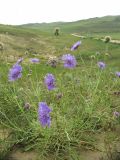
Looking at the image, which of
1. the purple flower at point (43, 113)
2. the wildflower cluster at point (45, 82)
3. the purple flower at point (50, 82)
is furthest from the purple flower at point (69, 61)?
the purple flower at point (43, 113)

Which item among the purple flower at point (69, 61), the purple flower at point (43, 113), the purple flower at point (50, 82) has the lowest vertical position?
the purple flower at point (43, 113)

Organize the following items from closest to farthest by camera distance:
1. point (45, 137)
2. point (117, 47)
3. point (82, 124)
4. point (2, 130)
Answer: point (45, 137), point (82, 124), point (2, 130), point (117, 47)

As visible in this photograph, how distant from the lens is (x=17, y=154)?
172 inches

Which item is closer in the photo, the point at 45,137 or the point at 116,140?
the point at 45,137

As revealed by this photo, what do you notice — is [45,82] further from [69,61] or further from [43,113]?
[43,113]

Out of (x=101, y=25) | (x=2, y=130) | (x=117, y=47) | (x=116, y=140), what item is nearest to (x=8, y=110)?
(x=2, y=130)

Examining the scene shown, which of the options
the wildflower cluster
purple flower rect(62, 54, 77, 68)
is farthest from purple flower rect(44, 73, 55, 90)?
purple flower rect(62, 54, 77, 68)

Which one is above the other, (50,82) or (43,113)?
(50,82)

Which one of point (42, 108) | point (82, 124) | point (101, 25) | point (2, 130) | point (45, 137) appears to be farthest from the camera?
point (101, 25)

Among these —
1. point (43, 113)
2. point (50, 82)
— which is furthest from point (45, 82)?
point (43, 113)

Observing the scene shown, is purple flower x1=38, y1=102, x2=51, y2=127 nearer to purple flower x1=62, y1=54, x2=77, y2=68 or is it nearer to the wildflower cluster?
the wildflower cluster

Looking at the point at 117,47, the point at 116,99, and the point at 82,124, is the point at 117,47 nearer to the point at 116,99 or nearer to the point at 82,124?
the point at 116,99

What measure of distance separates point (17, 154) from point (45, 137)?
0.37m

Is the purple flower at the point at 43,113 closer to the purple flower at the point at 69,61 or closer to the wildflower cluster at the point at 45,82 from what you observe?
the wildflower cluster at the point at 45,82
